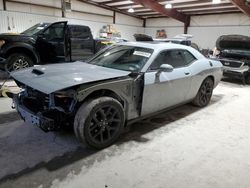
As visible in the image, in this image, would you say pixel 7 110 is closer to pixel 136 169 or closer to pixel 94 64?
pixel 94 64

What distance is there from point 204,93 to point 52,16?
1104cm

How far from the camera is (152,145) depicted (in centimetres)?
291

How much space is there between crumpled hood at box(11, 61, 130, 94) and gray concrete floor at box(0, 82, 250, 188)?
818 mm

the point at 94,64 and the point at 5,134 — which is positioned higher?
the point at 94,64

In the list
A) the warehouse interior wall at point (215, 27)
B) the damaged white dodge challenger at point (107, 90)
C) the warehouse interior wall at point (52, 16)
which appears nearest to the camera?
the damaged white dodge challenger at point (107, 90)

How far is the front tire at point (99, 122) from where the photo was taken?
8.13ft

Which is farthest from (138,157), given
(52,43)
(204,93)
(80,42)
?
(80,42)

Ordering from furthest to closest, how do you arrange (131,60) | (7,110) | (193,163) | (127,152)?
(7,110)
(131,60)
(127,152)
(193,163)

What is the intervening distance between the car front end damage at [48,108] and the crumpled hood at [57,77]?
0.40 ft

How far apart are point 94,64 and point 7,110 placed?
1894 millimetres

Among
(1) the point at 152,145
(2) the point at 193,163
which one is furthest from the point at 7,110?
(2) the point at 193,163

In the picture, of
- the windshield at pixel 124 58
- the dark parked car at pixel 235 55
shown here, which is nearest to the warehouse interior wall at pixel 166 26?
the dark parked car at pixel 235 55

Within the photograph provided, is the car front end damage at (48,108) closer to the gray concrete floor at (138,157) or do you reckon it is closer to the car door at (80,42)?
the gray concrete floor at (138,157)

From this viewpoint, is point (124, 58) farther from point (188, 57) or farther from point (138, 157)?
point (138, 157)
